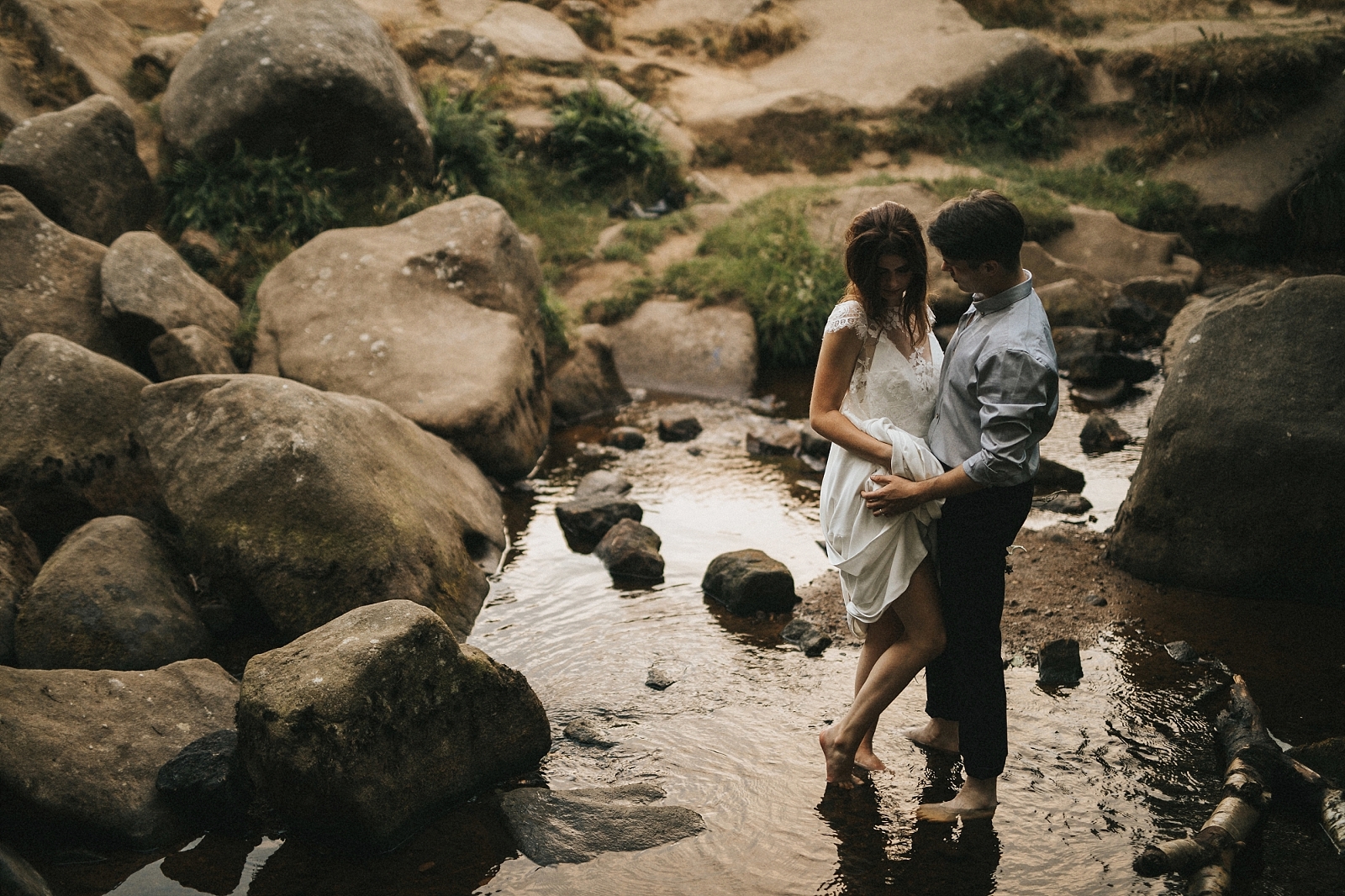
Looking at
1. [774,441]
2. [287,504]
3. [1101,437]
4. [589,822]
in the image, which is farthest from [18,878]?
[1101,437]

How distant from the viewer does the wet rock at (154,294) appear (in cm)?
750

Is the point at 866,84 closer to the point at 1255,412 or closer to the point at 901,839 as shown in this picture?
the point at 1255,412

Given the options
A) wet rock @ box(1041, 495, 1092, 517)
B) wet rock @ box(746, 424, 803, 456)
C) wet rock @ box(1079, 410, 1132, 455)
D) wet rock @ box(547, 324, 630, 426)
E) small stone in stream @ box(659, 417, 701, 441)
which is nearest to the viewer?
wet rock @ box(1041, 495, 1092, 517)

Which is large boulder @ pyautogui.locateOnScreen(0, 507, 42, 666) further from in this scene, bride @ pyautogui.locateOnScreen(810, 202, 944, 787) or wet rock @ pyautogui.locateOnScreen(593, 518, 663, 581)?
bride @ pyautogui.locateOnScreen(810, 202, 944, 787)

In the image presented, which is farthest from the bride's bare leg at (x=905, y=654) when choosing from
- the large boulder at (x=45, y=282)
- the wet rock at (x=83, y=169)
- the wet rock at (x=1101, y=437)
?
the wet rock at (x=83, y=169)

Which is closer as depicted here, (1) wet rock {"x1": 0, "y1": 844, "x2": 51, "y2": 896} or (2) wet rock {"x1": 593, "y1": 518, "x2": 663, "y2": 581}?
(1) wet rock {"x1": 0, "y1": 844, "x2": 51, "y2": 896}

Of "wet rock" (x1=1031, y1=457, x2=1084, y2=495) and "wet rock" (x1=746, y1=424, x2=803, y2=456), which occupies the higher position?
"wet rock" (x1=1031, y1=457, x2=1084, y2=495)

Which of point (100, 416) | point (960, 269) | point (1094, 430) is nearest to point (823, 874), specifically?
point (960, 269)

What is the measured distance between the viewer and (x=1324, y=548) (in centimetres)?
548

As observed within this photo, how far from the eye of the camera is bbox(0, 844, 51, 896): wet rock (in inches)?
125

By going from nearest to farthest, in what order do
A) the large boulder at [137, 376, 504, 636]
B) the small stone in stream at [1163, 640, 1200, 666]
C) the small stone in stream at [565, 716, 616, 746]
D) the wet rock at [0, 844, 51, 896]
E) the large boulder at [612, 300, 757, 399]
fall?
the wet rock at [0, 844, 51, 896] → the small stone in stream at [565, 716, 616, 746] → the small stone in stream at [1163, 640, 1200, 666] → the large boulder at [137, 376, 504, 636] → the large boulder at [612, 300, 757, 399]

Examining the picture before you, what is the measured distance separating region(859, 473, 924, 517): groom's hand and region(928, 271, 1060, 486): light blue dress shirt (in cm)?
21

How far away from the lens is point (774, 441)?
880 centimetres

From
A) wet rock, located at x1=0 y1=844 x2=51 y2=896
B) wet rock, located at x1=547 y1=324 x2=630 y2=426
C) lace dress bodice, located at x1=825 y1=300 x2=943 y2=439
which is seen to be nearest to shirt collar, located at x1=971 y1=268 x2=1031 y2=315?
lace dress bodice, located at x1=825 y1=300 x2=943 y2=439
